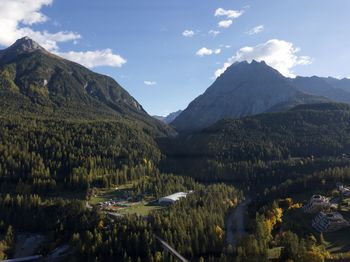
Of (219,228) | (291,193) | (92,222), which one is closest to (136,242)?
(219,228)

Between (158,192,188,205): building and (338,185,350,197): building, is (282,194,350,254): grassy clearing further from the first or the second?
(158,192,188,205): building

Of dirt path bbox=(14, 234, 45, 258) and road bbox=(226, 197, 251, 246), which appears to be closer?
road bbox=(226, 197, 251, 246)

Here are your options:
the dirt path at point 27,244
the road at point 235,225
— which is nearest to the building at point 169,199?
the road at point 235,225

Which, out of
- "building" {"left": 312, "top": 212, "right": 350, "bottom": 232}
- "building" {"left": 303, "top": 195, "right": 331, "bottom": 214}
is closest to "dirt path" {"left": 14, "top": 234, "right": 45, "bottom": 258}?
"building" {"left": 303, "top": 195, "right": 331, "bottom": 214}

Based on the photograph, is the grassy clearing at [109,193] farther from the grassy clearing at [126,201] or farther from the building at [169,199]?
the building at [169,199]

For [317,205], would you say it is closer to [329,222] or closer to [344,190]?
[329,222]

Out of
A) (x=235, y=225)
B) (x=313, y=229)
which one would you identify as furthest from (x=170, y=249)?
(x=313, y=229)

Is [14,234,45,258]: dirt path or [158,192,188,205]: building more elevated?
[158,192,188,205]: building
